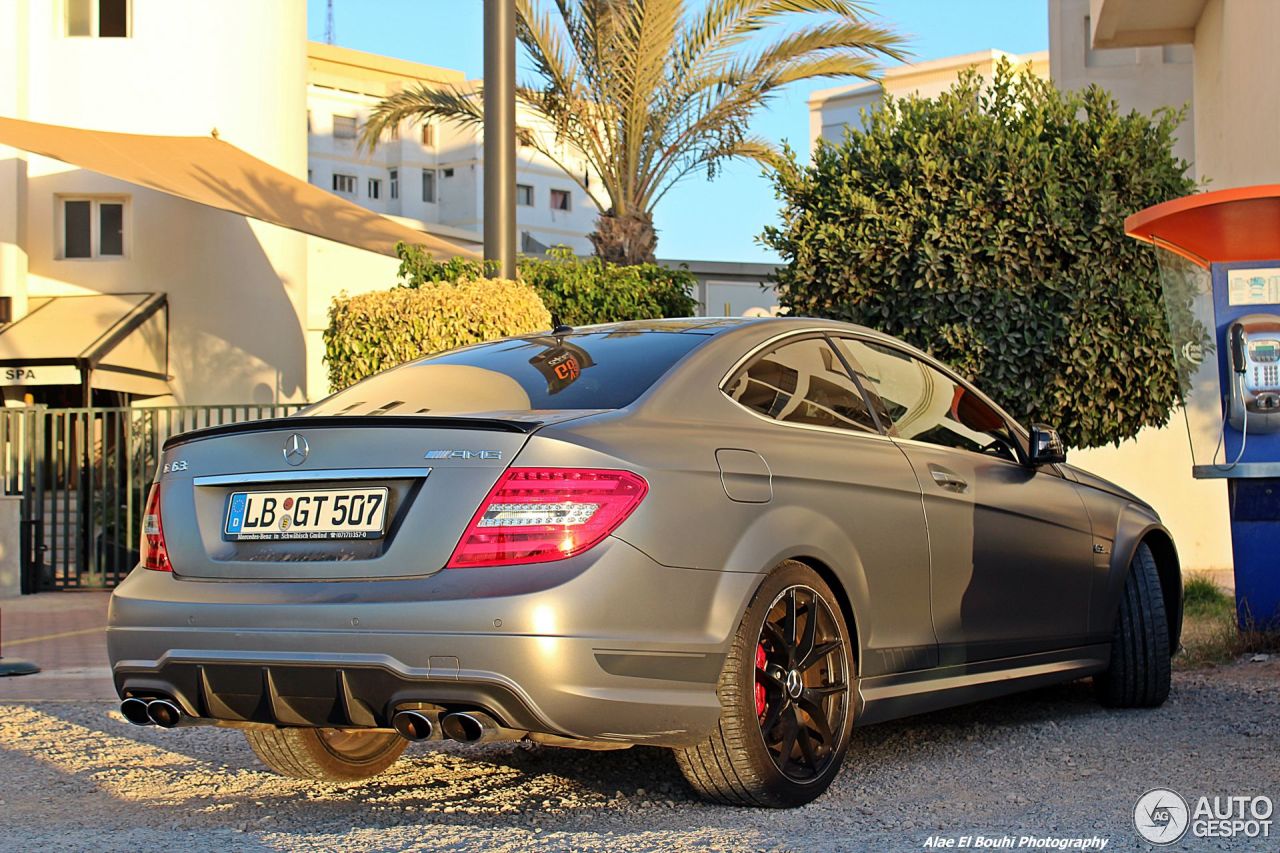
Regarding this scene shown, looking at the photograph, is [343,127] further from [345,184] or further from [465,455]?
[465,455]

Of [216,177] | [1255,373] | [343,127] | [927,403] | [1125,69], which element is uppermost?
[343,127]

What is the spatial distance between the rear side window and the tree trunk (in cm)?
1237

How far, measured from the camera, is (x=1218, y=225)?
7.61 metres

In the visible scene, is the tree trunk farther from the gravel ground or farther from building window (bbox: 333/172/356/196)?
building window (bbox: 333/172/356/196)

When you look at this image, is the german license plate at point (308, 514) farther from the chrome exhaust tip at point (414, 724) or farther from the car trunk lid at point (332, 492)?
the chrome exhaust tip at point (414, 724)

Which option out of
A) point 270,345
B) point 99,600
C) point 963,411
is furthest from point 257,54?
point 963,411

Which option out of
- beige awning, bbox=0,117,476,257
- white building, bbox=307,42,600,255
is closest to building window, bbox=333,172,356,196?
white building, bbox=307,42,600,255

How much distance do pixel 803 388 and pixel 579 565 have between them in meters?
1.43

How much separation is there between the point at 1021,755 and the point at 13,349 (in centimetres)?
1896

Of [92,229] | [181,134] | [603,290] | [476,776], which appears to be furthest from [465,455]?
[92,229]

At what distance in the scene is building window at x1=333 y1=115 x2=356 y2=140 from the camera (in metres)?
67.9

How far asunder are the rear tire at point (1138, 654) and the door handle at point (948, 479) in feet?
4.72

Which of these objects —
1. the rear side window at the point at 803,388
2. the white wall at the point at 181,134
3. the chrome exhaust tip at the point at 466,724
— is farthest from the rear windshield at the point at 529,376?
the white wall at the point at 181,134

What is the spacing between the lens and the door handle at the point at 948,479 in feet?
17.9
